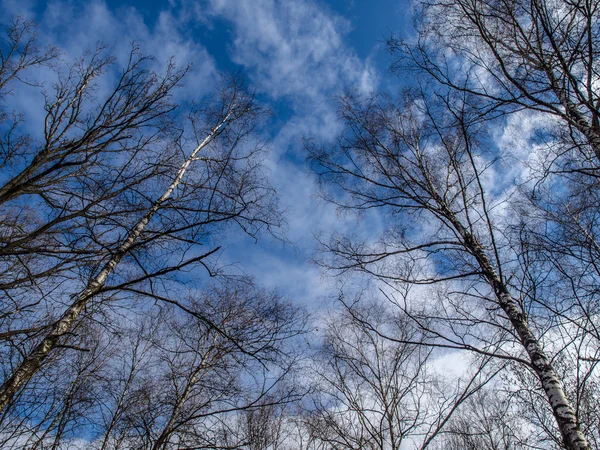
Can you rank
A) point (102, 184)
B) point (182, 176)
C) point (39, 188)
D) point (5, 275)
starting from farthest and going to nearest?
point (182, 176) → point (5, 275) → point (102, 184) → point (39, 188)

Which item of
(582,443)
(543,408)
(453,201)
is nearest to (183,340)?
(453,201)

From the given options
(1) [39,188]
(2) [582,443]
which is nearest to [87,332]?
(1) [39,188]

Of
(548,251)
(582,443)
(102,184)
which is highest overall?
(102,184)

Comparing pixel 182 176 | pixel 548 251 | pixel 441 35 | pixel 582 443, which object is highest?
pixel 441 35

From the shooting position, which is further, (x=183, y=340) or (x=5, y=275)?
(x=183, y=340)

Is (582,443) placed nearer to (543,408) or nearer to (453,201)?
(453,201)

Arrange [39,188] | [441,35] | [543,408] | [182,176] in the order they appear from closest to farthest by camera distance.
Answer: [39,188] < [441,35] < [182,176] < [543,408]

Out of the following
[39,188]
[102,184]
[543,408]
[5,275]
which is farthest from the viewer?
[543,408]

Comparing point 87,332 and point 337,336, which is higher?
Answer: point 337,336

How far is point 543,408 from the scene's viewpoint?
31.6 feet

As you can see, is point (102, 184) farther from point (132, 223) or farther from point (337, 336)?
point (337, 336)

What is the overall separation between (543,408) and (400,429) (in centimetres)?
738

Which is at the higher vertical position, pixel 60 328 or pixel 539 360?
pixel 60 328

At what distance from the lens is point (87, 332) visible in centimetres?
421
